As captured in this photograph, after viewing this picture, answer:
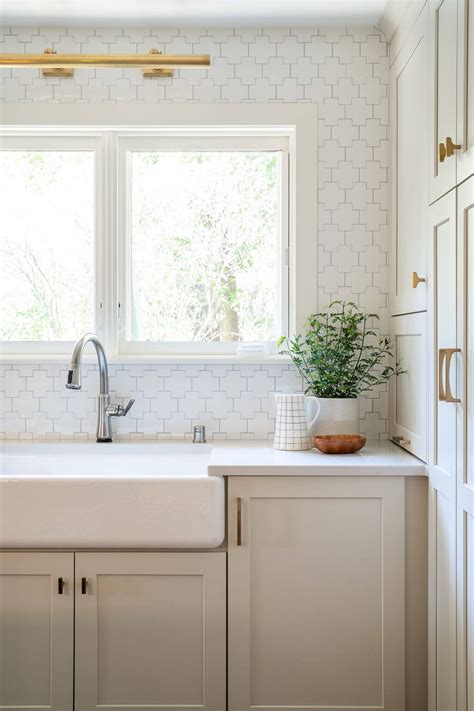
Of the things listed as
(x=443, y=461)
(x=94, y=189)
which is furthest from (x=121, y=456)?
(x=443, y=461)

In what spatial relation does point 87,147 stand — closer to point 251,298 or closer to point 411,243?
point 251,298

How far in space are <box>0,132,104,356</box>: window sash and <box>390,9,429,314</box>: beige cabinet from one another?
1.13 m

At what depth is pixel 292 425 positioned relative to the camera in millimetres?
2074

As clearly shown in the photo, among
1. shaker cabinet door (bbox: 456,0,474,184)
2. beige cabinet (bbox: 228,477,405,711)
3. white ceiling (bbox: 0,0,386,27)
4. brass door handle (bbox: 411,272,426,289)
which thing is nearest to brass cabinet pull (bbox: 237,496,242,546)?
beige cabinet (bbox: 228,477,405,711)

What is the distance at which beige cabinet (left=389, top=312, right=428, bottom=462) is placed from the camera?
6.08 feet

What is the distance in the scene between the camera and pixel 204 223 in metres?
2.40

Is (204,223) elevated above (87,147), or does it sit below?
below

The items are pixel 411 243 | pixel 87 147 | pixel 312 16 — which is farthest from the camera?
pixel 87 147

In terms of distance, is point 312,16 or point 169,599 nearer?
point 169,599

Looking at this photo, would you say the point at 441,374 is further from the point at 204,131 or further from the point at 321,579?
the point at 204,131

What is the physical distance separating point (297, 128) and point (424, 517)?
58.2 inches

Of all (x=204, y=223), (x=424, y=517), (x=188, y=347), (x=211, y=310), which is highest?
(x=204, y=223)

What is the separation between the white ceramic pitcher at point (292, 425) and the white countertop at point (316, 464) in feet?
0.24

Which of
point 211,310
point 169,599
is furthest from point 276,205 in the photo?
point 169,599
